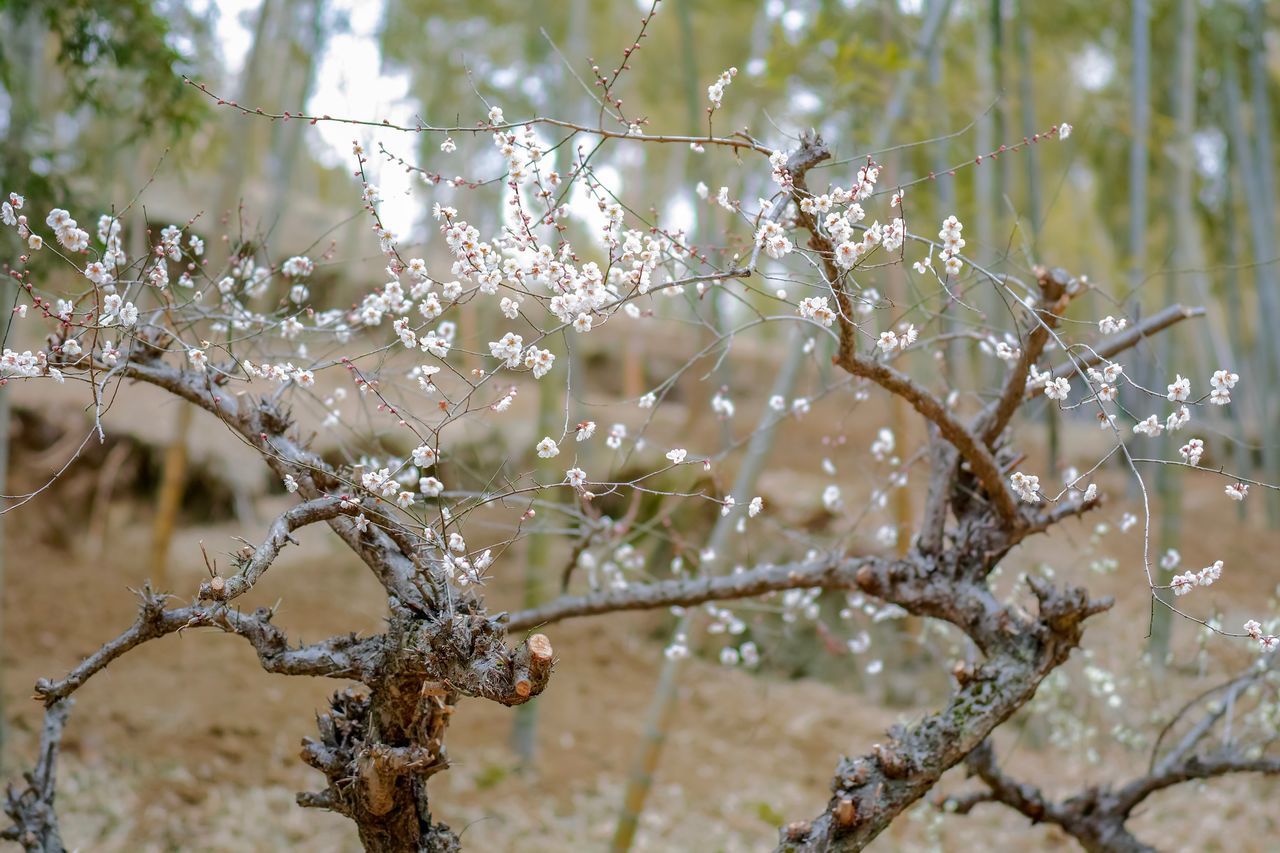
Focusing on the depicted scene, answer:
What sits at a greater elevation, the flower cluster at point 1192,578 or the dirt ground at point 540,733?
the dirt ground at point 540,733

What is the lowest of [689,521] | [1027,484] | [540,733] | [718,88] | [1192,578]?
[1192,578]

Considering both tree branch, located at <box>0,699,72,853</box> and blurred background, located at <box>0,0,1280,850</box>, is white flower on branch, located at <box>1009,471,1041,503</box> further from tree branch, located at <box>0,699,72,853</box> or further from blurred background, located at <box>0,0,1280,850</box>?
tree branch, located at <box>0,699,72,853</box>

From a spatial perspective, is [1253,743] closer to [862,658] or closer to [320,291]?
Answer: [862,658]

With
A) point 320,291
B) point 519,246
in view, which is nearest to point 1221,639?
point 519,246

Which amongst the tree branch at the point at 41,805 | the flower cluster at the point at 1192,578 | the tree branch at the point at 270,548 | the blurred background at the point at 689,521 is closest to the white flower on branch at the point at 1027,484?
the flower cluster at the point at 1192,578

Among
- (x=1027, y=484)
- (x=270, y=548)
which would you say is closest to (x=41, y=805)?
(x=270, y=548)

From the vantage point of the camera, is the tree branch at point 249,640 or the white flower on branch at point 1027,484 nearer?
the tree branch at point 249,640

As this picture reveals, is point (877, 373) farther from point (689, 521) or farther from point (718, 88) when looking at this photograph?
point (689, 521)

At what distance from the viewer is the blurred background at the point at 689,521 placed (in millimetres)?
4582

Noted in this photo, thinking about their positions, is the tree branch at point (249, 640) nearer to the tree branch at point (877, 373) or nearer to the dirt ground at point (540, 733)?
the tree branch at point (877, 373)

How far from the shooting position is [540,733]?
596 centimetres

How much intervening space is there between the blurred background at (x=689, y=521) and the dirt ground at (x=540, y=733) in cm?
2

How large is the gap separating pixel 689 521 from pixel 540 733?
213 centimetres

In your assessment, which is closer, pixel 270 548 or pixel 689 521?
pixel 270 548
